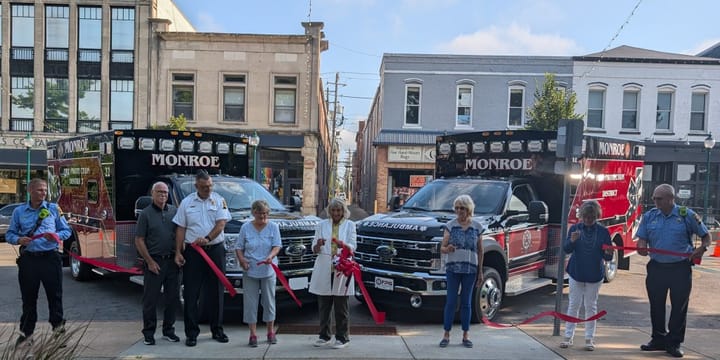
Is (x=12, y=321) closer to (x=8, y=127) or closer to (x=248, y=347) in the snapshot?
(x=248, y=347)

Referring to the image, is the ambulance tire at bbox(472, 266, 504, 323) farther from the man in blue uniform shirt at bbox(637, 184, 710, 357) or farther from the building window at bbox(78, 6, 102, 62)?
the building window at bbox(78, 6, 102, 62)

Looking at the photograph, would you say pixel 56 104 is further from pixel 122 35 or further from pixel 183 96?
pixel 183 96

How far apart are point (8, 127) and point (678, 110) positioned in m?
32.1

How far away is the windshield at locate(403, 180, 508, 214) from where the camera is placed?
7.83m

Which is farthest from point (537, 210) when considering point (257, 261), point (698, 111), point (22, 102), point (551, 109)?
point (22, 102)

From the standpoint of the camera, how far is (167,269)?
231 inches

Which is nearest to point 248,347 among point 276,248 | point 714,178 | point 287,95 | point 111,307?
point 276,248

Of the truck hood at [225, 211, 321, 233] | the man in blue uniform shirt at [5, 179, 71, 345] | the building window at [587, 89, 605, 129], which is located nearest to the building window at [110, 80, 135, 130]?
the truck hood at [225, 211, 321, 233]

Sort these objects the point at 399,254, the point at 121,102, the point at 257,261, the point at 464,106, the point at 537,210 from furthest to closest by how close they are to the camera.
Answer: the point at 121,102, the point at 464,106, the point at 537,210, the point at 399,254, the point at 257,261

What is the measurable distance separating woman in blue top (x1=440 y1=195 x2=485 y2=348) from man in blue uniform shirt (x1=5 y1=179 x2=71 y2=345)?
14.2ft

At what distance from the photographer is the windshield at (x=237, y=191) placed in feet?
26.4

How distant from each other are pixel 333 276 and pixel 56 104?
976 inches

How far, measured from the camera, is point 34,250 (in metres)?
5.55

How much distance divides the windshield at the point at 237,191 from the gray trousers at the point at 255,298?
7.67 ft
